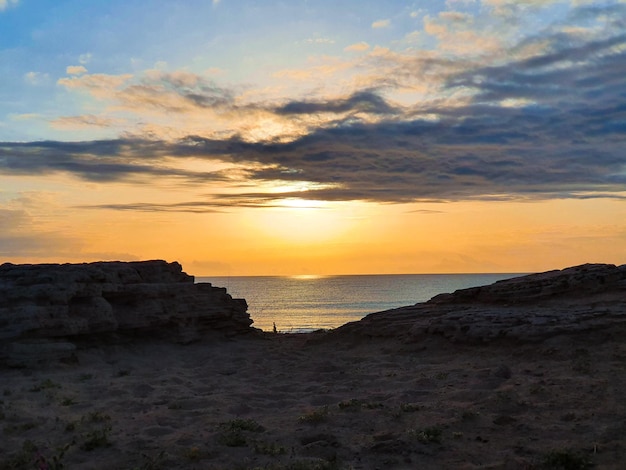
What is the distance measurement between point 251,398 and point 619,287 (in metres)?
14.1

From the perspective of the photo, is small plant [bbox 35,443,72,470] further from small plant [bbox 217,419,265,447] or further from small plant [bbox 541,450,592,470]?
small plant [bbox 541,450,592,470]

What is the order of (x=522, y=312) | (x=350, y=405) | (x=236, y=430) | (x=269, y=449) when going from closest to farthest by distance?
(x=269, y=449)
(x=236, y=430)
(x=350, y=405)
(x=522, y=312)

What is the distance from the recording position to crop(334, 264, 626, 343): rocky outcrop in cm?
1658

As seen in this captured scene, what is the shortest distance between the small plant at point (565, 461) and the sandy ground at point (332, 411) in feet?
0.06

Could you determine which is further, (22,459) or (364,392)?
(364,392)

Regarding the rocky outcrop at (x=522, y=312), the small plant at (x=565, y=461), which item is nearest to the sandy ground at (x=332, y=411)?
the small plant at (x=565, y=461)

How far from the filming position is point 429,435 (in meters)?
9.86

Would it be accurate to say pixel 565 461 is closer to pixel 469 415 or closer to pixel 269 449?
pixel 469 415

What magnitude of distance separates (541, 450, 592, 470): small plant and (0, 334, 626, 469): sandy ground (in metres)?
0.02

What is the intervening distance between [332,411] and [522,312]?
957cm

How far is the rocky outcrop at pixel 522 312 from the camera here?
54.4ft

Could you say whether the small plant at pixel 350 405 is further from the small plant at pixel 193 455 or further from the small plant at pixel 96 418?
the small plant at pixel 96 418

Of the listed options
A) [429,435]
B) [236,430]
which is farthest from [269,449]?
[429,435]

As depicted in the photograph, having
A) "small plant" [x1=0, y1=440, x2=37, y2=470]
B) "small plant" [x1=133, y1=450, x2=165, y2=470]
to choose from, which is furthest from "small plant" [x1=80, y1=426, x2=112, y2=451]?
"small plant" [x1=133, y1=450, x2=165, y2=470]
